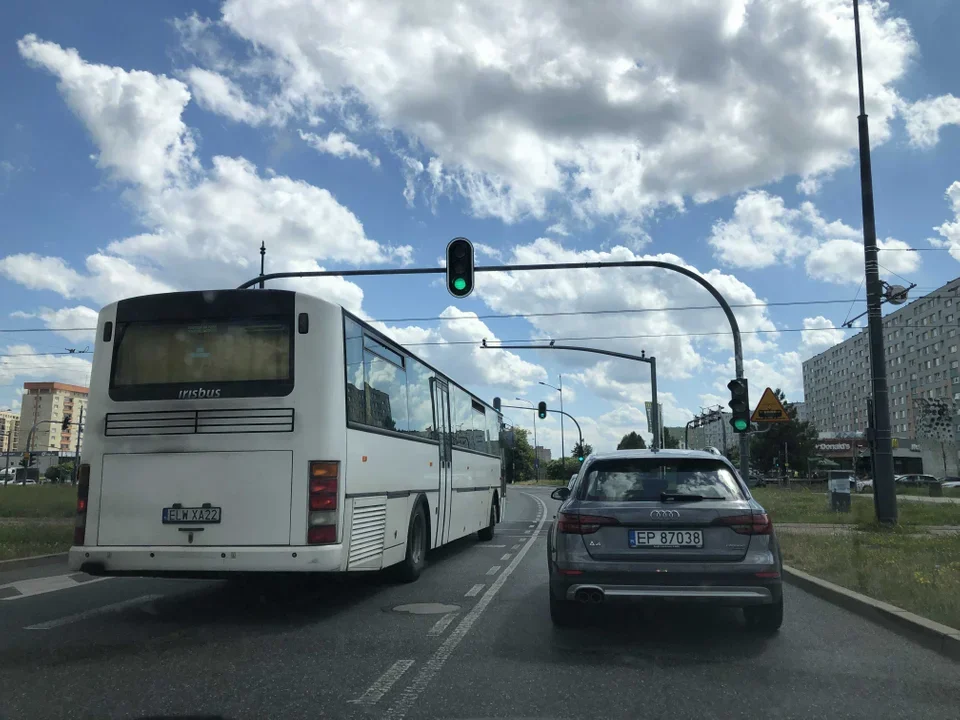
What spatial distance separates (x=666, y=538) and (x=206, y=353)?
459 cm

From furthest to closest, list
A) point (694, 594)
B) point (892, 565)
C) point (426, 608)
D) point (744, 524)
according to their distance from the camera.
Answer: point (892, 565), point (426, 608), point (744, 524), point (694, 594)

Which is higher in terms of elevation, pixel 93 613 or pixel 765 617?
pixel 765 617

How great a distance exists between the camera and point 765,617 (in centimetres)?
724

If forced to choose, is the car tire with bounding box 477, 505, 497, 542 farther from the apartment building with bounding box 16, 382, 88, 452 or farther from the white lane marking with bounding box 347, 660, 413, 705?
the apartment building with bounding box 16, 382, 88, 452

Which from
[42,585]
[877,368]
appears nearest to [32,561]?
[42,585]

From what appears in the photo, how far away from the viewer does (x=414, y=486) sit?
11.0m

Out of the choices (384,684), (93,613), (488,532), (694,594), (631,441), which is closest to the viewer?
(384,684)

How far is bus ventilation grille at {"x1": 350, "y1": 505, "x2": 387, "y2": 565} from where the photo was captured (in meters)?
8.36

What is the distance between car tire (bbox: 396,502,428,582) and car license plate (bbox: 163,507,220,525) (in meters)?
3.14

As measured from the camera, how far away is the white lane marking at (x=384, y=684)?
202 inches

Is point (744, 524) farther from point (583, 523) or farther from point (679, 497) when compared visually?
point (583, 523)

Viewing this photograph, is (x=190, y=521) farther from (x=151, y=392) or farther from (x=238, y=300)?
(x=238, y=300)

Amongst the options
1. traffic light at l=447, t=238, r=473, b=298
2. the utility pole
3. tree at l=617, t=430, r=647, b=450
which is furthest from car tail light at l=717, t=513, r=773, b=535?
tree at l=617, t=430, r=647, b=450

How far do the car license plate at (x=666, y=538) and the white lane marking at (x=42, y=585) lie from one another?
691 centimetres
